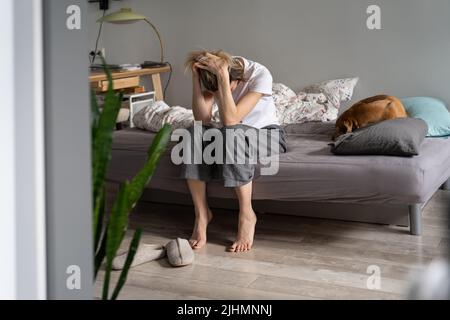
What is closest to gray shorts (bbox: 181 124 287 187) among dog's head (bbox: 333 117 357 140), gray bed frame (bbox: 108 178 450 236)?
gray bed frame (bbox: 108 178 450 236)

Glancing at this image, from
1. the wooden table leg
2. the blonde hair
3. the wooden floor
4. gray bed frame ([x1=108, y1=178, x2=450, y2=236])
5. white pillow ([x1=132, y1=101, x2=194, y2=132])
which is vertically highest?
the blonde hair

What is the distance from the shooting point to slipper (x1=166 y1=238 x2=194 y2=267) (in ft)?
10.2

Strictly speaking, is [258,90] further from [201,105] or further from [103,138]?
[103,138]

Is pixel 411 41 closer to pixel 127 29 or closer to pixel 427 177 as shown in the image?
pixel 427 177

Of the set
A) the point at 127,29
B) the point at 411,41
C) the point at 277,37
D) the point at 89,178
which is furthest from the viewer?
the point at 127,29

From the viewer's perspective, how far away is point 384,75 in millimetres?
4719

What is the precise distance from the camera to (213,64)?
134 inches

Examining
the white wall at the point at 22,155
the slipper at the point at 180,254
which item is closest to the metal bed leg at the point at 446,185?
the slipper at the point at 180,254

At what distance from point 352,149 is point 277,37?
6.00ft

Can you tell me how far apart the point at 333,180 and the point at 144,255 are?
97 cm

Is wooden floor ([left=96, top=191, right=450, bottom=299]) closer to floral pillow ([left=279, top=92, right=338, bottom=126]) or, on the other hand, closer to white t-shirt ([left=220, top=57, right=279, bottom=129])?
white t-shirt ([left=220, top=57, right=279, bottom=129])

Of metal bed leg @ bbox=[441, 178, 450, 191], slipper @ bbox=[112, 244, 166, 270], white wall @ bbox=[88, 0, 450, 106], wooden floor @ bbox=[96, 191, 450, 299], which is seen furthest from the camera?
white wall @ bbox=[88, 0, 450, 106]

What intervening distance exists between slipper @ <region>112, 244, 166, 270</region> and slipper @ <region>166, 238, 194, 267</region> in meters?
0.07
